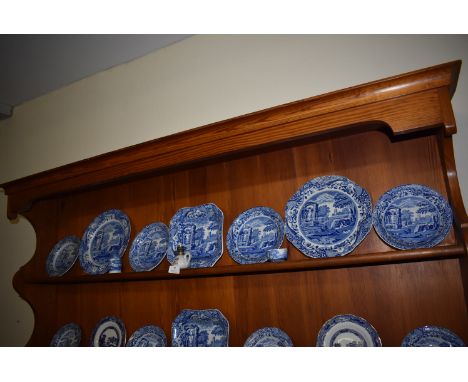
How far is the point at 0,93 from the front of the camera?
1.90 metres

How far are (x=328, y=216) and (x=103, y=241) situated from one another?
3.31ft

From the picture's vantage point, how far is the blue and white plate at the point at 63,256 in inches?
58.6

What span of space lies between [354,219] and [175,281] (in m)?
0.76

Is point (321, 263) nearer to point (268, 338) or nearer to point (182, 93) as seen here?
point (268, 338)

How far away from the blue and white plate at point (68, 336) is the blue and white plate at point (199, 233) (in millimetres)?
642

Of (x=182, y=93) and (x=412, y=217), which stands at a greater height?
(x=182, y=93)

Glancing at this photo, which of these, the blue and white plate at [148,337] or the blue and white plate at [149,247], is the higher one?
the blue and white plate at [149,247]

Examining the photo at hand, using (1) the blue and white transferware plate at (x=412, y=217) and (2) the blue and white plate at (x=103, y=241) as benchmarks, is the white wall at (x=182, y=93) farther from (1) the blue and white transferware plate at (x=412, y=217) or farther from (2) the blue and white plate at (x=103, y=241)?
(2) the blue and white plate at (x=103, y=241)

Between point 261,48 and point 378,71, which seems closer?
point 378,71

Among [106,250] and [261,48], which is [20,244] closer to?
[106,250]

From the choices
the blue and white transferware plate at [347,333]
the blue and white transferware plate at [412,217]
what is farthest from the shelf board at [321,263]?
the blue and white transferware plate at [347,333]

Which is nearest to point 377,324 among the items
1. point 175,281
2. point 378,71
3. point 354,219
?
point 354,219

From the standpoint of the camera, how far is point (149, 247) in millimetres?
1339

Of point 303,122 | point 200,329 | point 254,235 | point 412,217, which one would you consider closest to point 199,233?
point 254,235
